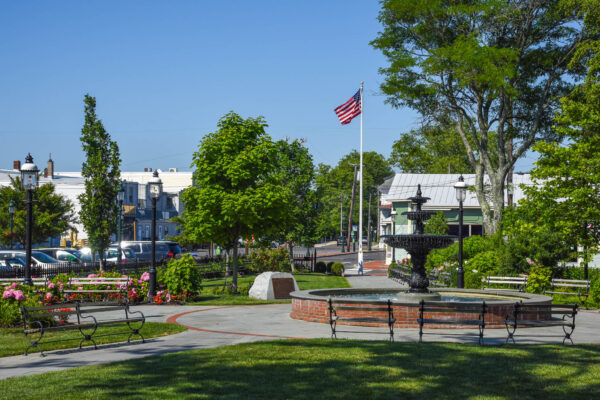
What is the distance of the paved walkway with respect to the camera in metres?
10.5

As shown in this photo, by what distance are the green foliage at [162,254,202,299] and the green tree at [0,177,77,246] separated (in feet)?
106

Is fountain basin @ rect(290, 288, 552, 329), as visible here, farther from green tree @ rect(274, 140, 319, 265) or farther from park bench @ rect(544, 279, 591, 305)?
green tree @ rect(274, 140, 319, 265)

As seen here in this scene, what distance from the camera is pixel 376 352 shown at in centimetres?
1048

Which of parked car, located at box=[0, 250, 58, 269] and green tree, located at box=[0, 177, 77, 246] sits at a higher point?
green tree, located at box=[0, 177, 77, 246]

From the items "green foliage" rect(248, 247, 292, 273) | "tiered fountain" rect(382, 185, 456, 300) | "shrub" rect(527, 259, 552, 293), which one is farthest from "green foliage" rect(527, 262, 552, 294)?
"green foliage" rect(248, 247, 292, 273)

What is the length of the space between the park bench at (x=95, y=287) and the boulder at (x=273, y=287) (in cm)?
452

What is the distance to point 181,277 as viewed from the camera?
69.4 ft

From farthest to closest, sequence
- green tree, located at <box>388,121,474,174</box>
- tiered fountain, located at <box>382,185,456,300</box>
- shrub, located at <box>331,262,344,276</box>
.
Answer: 1. green tree, located at <box>388,121,474,174</box>
2. shrub, located at <box>331,262,344,276</box>
3. tiered fountain, located at <box>382,185,456,300</box>

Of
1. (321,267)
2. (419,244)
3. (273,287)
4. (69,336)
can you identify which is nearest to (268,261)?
(321,267)

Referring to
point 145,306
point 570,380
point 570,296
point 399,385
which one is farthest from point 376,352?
point 570,296

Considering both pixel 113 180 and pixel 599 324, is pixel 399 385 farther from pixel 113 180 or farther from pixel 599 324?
pixel 113 180

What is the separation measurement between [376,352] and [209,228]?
14.2 m

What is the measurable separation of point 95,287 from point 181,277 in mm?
2736

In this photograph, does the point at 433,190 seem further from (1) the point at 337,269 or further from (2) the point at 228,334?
(2) the point at 228,334
